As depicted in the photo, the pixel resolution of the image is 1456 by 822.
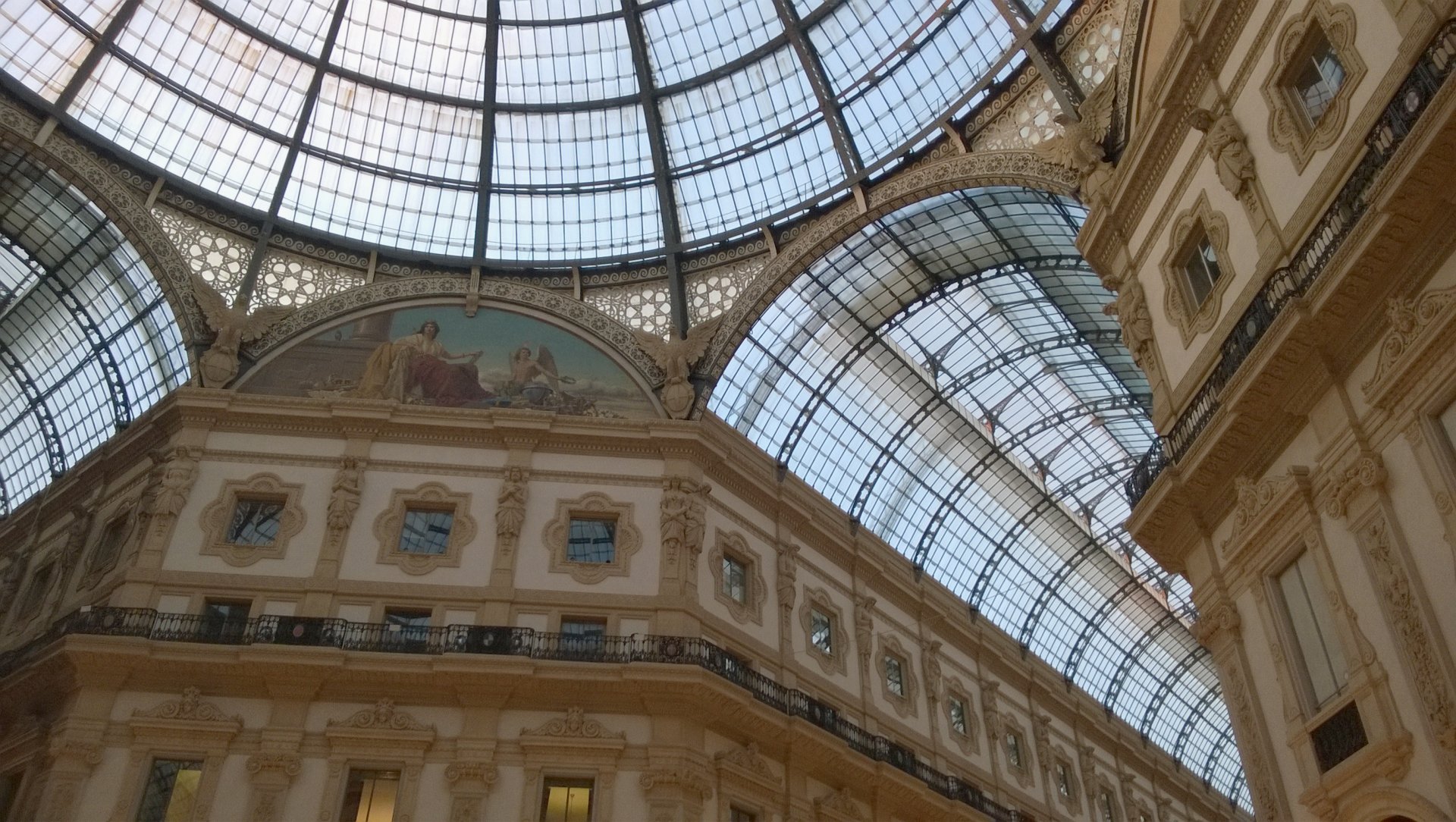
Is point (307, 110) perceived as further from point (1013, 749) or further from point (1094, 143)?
point (1013, 749)

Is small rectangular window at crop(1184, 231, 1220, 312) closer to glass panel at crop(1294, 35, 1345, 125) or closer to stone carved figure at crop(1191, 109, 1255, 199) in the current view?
stone carved figure at crop(1191, 109, 1255, 199)

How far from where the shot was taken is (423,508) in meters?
27.6

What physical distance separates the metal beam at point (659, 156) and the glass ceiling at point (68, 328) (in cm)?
1405

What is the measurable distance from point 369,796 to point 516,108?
20868 mm

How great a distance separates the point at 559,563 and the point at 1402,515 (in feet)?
59.9

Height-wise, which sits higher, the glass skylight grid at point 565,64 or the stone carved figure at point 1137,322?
the glass skylight grid at point 565,64

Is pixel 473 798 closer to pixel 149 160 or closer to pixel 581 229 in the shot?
pixel 581 229

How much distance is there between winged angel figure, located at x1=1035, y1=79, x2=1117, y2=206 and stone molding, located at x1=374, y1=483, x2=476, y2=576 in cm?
1632

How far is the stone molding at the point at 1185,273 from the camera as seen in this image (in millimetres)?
18500

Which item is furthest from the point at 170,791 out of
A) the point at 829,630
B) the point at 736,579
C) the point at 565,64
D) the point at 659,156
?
the point at 565,64

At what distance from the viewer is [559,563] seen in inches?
1060

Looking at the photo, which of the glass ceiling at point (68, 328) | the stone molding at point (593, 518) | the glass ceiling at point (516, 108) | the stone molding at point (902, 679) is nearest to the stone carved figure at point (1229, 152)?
the glass ceiling at point (516, 108)

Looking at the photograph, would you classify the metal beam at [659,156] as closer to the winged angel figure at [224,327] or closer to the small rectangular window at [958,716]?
the winged angel figure at [224,327]

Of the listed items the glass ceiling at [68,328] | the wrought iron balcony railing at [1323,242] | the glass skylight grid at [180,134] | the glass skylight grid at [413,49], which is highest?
the glass skylight grid at [413,49]
